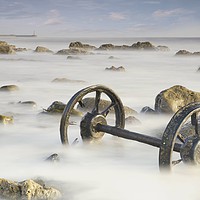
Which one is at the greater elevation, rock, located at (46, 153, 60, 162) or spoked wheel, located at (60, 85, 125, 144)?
spoked wheel, located at (60, 85, 125, 144)

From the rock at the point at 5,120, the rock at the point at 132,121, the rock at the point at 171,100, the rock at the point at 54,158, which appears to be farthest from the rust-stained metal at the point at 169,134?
the rock at the point at 171,100

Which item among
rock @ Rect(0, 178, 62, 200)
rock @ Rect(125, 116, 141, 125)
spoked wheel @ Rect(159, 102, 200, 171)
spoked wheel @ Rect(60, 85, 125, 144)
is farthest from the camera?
rock @ Rect(125, 116, 141, 125)

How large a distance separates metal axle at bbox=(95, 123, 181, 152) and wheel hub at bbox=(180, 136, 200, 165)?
1.03 ft

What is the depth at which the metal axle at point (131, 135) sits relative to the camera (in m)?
5.84

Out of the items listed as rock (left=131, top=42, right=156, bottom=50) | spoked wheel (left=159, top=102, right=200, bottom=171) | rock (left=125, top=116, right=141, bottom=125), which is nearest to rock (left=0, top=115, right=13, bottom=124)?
rock (left=125, top=116, right=141, bottom=125)

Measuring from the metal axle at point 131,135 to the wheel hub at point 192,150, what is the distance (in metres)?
0.31

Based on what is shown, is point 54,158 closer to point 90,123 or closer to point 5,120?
point 90,123

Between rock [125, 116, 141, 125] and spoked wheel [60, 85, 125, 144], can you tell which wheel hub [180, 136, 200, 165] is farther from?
rock [125, 116, 141, 125]

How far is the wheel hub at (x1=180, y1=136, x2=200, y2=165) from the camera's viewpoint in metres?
5.00

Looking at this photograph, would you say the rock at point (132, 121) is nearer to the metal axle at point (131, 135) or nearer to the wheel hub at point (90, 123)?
the wheel hub at point (90, 123)

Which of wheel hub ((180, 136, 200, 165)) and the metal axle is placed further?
the metal axle

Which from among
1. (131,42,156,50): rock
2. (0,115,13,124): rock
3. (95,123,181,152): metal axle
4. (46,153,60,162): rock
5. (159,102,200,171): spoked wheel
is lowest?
(46,153,60,162): rock

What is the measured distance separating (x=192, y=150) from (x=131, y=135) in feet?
4.91

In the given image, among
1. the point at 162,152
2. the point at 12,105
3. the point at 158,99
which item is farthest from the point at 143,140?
the point at 12,105
